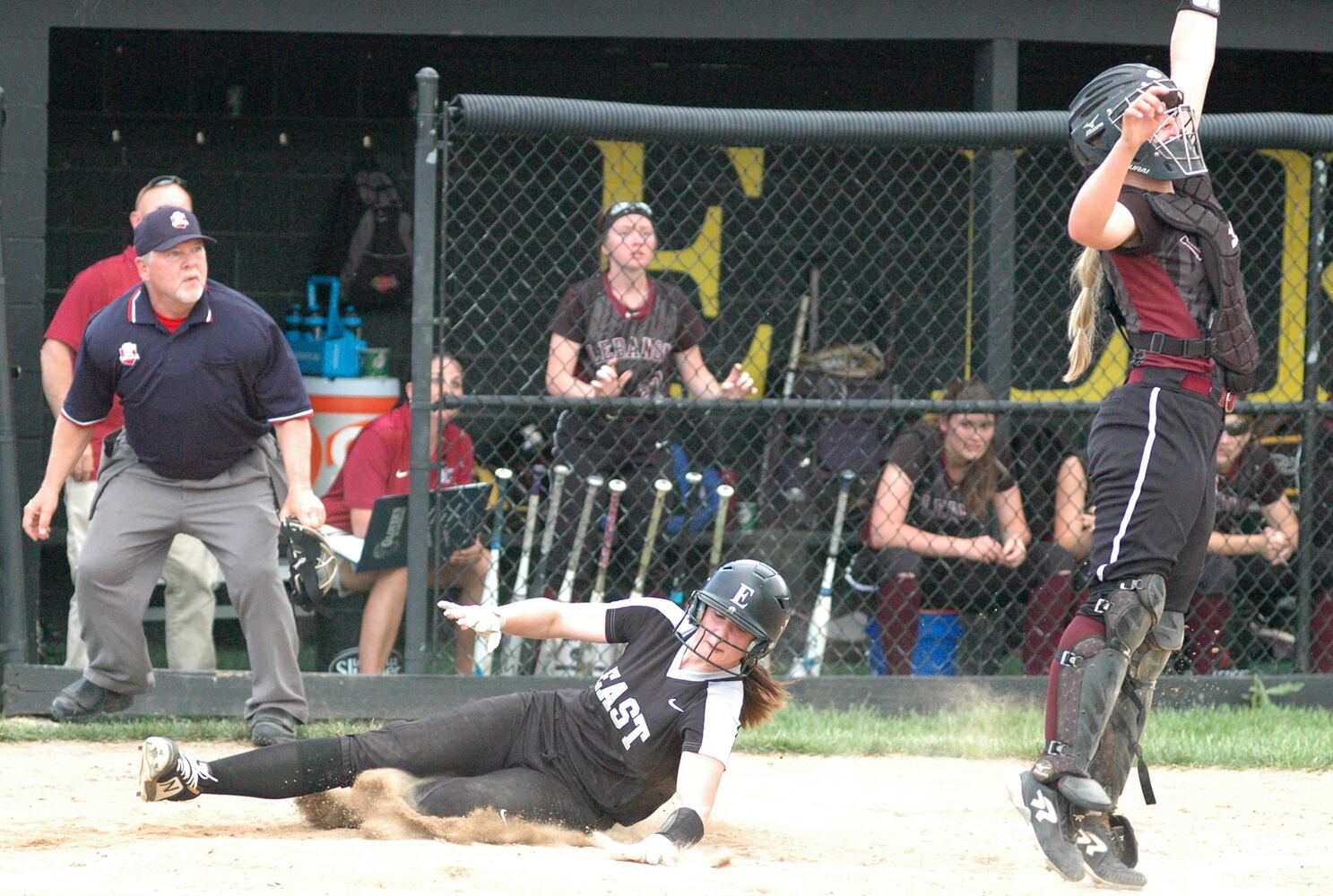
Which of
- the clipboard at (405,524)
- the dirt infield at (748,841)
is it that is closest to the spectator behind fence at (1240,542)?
the dirt infield at (748,841)

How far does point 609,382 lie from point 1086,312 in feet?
7.05

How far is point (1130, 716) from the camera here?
381 centimetres

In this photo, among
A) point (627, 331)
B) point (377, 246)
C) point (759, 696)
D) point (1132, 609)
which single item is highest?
point (377, 246)

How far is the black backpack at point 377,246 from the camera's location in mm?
7938

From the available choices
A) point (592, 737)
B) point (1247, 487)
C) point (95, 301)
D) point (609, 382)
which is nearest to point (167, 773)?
point (592, 737)

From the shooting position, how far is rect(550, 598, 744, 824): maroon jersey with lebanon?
3.97m

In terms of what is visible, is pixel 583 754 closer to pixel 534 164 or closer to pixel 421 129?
pixel 421 129

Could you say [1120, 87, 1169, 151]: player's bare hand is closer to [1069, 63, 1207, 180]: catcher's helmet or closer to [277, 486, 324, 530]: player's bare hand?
[1069, 63, 1207, 180]: catcher's helmet

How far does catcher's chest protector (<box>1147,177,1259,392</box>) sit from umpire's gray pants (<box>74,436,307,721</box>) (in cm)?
297

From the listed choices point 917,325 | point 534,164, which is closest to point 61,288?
point 534,164

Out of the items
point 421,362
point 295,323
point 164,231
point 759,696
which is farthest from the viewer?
point 295,323

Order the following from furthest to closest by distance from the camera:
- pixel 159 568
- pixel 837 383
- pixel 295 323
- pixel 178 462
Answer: pixel 295 323 → pixel 837 383 → pixel 159 568 → pixel 178 462

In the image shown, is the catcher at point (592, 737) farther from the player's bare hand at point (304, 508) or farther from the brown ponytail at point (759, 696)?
the player's bare hand at point (304, 508)

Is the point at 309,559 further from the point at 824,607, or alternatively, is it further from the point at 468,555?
the point at 824,607
